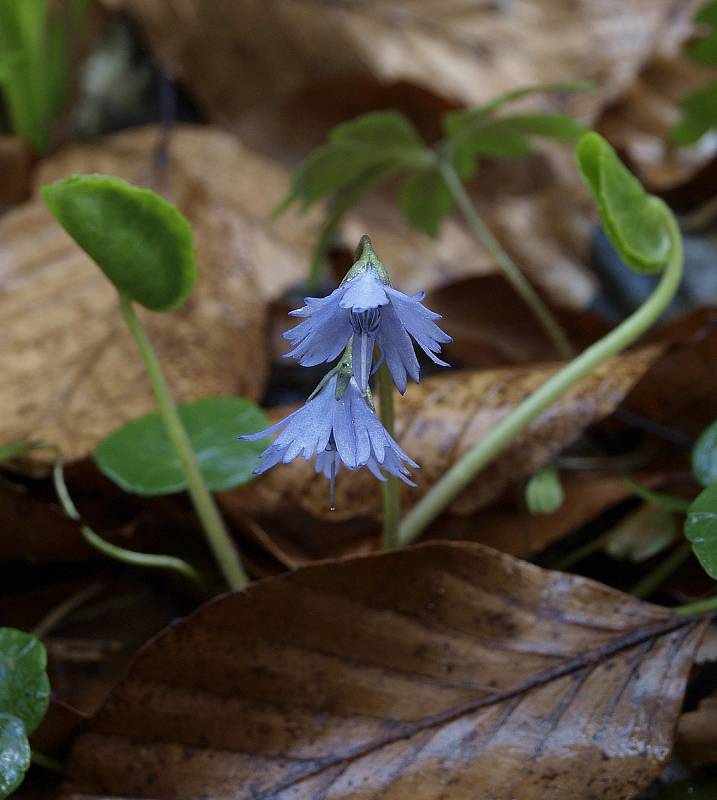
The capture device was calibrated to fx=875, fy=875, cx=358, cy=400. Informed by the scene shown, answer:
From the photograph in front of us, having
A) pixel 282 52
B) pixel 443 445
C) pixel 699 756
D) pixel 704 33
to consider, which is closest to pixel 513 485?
pixel 443 445

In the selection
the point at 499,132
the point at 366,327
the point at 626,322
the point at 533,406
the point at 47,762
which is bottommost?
the point at 47,762

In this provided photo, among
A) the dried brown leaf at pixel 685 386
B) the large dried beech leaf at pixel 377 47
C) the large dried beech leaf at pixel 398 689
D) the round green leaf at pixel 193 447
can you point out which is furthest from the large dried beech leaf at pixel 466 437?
the large dried beech leaf at pixel 377 47

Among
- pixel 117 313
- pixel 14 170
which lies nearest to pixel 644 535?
pixel 117 313

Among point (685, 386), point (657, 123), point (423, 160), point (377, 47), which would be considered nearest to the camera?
point (685, 386)

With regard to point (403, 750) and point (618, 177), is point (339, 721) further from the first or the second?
point (618, 177)

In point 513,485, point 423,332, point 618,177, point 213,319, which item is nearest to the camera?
point 423,332

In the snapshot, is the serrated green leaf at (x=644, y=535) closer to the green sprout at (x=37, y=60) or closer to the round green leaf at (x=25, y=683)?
the round green leaf at (x=25, y=683)

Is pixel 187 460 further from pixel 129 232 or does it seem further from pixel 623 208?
pixel 623 208
